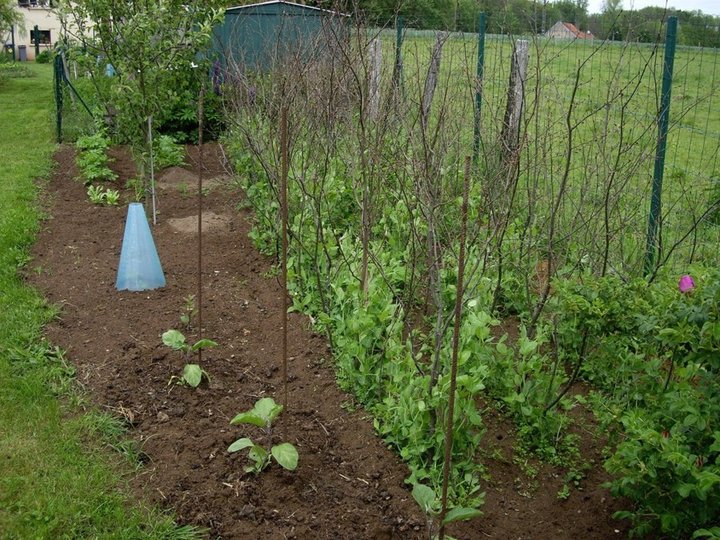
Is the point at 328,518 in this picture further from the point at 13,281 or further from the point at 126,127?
the point at 126,127

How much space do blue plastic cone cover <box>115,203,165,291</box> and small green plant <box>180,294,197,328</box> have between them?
1.47 feet

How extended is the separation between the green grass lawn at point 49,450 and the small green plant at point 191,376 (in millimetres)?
459

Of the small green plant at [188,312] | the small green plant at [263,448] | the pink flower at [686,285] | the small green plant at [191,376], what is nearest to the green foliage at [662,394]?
the pink flower at [686,285]

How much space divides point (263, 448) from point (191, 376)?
885 millimetres

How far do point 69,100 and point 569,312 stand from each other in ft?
40.5

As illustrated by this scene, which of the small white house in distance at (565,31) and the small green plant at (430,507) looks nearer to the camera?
the small green plant at (430,507)

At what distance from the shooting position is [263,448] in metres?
3.69

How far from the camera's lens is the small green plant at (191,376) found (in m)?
4.38

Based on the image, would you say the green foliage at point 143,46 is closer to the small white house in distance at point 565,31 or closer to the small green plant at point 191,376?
the small white house in distance at point 565,31

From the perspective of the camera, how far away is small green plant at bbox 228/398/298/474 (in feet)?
11.6

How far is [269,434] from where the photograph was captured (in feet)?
12.1

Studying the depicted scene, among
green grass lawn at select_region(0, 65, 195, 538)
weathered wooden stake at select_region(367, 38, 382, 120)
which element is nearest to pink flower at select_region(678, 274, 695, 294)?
green grass lawn at select_region(0, 65, 195, 538)

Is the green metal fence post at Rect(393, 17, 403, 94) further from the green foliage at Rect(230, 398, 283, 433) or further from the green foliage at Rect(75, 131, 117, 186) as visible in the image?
the green foliage at Rect(75, 131, 117, 186)

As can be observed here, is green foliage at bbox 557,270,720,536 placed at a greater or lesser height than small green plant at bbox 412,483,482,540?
greater
